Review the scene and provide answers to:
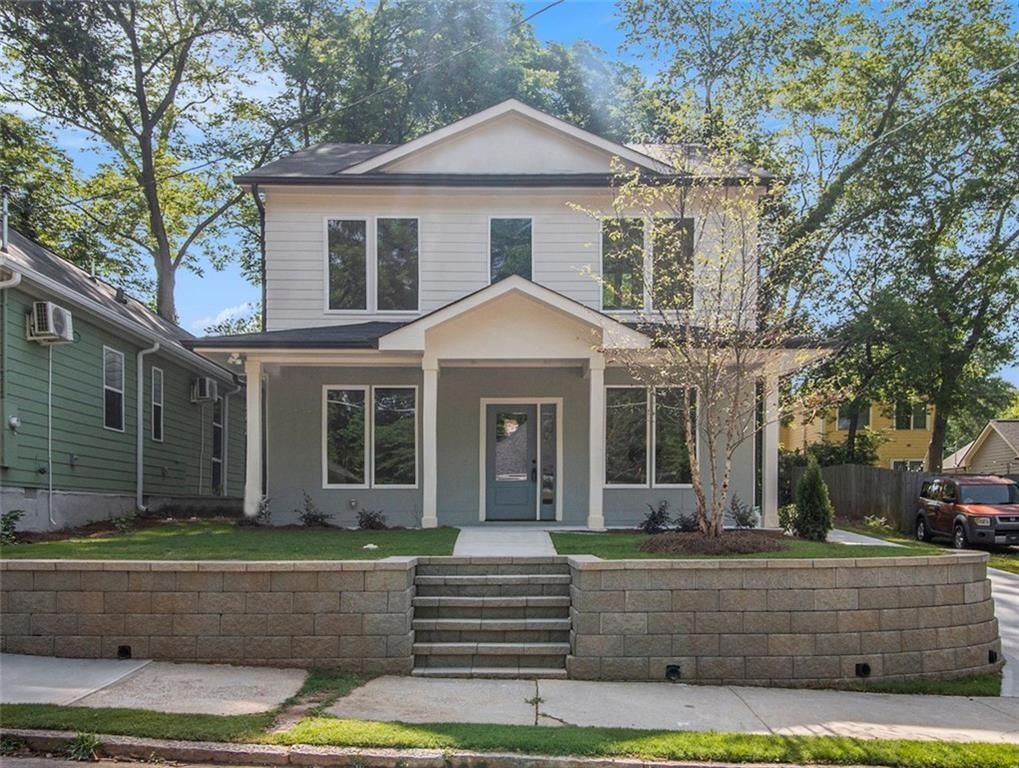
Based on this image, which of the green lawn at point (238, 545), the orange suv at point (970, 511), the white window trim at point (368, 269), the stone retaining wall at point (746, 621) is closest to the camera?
the stone retaining wall at point (746, 621)

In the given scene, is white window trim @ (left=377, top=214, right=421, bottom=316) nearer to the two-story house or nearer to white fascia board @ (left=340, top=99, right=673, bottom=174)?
the two-story house

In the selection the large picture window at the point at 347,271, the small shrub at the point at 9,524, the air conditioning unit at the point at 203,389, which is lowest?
the small shrub at the point at 9,524

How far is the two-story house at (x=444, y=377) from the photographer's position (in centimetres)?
1367

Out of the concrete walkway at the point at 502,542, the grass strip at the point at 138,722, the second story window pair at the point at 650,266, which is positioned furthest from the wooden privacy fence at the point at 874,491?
the grass strip at the point at 138,722

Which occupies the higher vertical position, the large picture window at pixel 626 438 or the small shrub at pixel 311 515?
the large picture window at pixel 626 438

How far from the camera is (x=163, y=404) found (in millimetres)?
15867

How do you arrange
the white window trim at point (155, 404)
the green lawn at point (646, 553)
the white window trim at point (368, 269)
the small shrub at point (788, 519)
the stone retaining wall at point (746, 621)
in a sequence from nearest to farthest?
the stone retaining wall at point (746, 621) → the green lawn at point (646, 553) → the small shrub at point (788, 519) → the white window trim at point (368, 269) → the white window trim at point (155, 404)

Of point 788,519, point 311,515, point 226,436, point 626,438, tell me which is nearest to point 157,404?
point 226,436

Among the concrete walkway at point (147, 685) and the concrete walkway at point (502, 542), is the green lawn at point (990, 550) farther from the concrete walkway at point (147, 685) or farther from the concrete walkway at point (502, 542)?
the concrete walkway at point (147, 685)

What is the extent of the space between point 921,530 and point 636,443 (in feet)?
32.0

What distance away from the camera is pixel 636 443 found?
13914mm

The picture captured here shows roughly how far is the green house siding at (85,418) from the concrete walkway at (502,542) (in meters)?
6.02

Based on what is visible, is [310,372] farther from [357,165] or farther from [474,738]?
[474,738]

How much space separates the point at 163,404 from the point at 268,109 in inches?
555
